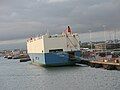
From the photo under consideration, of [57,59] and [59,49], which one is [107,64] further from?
[59,49]

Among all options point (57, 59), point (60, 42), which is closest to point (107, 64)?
point (57, 59)

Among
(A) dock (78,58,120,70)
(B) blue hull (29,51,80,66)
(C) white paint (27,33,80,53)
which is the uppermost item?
(C) white paint (27,33,80,53)

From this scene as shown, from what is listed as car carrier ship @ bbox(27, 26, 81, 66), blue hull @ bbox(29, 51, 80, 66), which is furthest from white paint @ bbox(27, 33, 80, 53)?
blue hull @ bbox(29, 51, 80, 66)

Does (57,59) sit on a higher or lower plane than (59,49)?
lower

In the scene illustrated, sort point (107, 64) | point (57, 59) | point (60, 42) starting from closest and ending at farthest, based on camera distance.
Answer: point (107, 64) → point (57, 59) → point (60, 42)

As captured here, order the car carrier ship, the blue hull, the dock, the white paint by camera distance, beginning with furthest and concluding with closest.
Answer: the white paint < the car carrier ship < the blue hull < the dock

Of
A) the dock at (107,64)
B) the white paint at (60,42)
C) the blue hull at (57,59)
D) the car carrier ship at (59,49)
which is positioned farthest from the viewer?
the white paint at (60,42)

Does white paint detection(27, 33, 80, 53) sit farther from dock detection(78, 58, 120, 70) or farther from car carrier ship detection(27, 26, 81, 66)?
dock detection(78, 58, 120, 70)

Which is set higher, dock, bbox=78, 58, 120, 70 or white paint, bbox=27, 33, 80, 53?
white paint, bbox=27, 33, 80, 53

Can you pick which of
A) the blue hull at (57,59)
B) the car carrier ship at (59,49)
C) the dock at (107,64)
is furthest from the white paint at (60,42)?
the dock at (107,64)

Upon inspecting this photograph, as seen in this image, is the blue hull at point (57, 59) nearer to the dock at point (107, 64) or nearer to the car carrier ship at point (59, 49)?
the car carrier ship at point (59, 49)

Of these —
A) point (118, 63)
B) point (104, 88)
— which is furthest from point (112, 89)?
point (118, 63)

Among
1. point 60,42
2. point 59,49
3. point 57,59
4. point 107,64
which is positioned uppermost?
point 60,42

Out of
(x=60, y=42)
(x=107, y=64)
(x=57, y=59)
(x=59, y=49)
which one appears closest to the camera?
(x=107, y=64)
